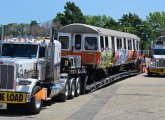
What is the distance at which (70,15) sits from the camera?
91375 mm

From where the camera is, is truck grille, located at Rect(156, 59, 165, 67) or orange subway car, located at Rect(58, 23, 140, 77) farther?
truck grille, located at Rect(156, 59, 165, 67)

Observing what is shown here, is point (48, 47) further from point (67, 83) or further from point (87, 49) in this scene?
point (87, 49)

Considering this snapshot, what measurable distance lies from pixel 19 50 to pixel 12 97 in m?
2.48

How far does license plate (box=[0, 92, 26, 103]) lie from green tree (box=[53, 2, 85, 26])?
75.3 m

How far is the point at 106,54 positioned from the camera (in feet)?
88.4

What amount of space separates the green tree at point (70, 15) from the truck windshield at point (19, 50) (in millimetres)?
73081

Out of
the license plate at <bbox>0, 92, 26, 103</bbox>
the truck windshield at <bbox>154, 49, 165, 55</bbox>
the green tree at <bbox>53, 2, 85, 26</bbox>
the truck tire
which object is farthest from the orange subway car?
the green tree at <bbox>53, 2, 85, 26</bbox>

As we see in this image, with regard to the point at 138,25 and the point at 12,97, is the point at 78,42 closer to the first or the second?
the point at 12,97

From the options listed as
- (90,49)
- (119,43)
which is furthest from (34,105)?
(119,43)

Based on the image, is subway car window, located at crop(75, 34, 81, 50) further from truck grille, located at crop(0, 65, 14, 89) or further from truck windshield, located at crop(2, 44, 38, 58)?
truck grille, located at crop(0, 65, 14, 89)

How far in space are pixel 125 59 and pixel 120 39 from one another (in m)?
3.04

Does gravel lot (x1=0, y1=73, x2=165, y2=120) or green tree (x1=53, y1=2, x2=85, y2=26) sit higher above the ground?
green tree (x1=53, y1=2, x2=85, y2=26)

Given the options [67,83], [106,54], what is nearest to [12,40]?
[67,83]

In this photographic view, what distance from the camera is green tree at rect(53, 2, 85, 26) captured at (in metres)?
90.1
